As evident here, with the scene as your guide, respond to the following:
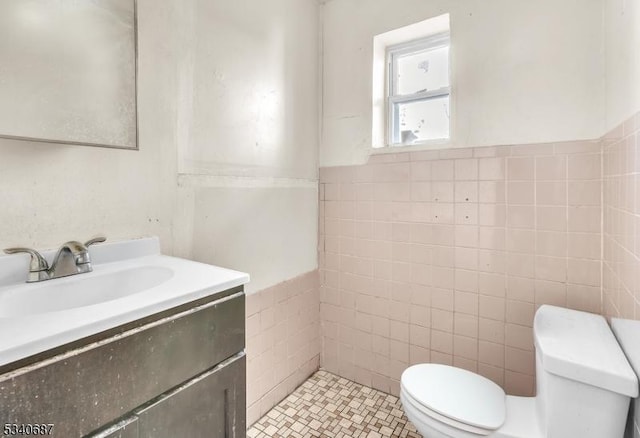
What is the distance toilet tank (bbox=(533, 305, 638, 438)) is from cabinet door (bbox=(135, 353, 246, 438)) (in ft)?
3.24

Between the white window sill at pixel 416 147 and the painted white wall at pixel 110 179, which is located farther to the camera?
the white window sill at pixel 416 147

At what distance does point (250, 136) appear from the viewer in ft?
5.53

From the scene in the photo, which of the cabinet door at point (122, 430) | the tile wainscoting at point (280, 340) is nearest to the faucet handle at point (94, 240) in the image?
the cabinet door at point (122, 430)

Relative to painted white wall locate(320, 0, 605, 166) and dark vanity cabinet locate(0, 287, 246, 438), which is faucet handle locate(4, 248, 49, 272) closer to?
dark vanity cabinet locate(0, 287, 246, 438)

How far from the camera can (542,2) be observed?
152 centimetres

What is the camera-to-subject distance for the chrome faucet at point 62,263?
94 cm

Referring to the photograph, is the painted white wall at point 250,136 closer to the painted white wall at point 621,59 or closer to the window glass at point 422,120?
the window glass at point 422,120

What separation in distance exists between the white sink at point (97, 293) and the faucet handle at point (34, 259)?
2 centimetres

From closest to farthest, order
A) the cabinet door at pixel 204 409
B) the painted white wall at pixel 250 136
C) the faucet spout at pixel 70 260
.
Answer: the cabinet door at pixel 204 409 → the faucet spout at pixel 70 260 → the painted white wall at pixel 250 136

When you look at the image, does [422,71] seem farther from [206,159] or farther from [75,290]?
[75,290]

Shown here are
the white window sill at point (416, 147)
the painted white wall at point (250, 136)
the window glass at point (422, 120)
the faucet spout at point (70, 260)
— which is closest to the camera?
the faucet spout at point (70, 260)

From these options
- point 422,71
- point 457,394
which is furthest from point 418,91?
point 457,394

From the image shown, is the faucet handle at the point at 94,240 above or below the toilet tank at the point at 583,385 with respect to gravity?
above

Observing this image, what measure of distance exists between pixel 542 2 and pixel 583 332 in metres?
1.48
